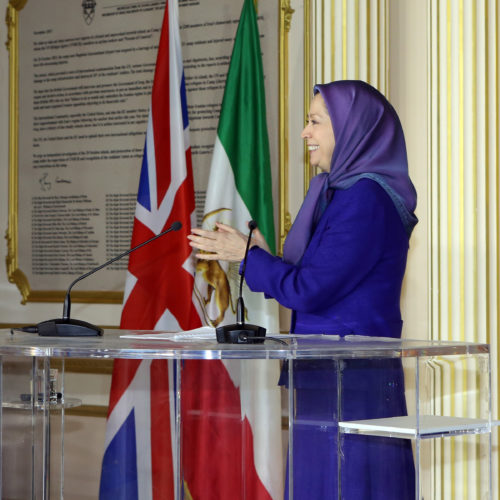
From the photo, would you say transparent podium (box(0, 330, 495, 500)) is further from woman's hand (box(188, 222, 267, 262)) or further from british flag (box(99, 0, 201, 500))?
british flag (box(99, 0, 201, 500))

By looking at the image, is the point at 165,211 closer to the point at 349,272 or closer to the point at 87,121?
the point at 87,121

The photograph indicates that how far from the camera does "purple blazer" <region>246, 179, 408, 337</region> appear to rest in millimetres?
2250

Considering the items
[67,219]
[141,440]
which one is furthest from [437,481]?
[67,219]

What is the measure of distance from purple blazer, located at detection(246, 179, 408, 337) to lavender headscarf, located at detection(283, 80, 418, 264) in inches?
2.3

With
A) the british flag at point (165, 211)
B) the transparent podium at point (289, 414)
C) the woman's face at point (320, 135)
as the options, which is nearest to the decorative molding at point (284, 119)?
the british flag at point (165, 211)

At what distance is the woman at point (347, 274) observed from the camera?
1771mm

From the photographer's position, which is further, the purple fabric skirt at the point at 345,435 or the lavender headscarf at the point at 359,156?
the lavender headscarf at the point at 359,156

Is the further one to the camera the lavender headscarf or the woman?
the lavender headscarf

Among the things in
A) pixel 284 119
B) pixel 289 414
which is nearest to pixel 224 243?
pixel 289 414

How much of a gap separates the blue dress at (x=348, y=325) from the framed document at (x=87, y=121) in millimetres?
A: 1587

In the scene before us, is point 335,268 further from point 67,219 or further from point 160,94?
point 67,219

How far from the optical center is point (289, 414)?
1.74m

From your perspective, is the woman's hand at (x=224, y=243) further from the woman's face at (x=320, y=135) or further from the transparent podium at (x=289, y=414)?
the transparent podium at (x=289, y=414)

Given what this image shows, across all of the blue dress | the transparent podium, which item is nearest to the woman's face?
the blue dress
